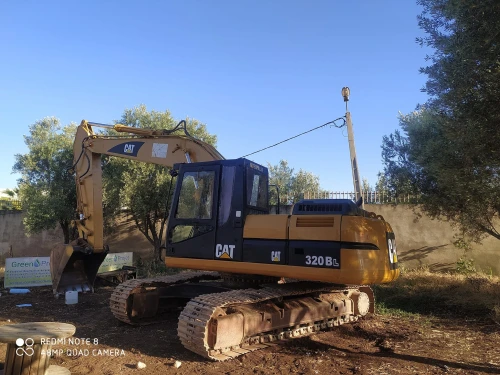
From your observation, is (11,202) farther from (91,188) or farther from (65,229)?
(91,188)

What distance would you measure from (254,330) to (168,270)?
845 cm

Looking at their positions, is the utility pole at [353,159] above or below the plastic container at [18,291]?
above

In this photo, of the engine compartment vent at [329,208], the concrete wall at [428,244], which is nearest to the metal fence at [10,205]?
the concrete wall at [428,244]

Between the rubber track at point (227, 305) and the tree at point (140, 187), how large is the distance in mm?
8507

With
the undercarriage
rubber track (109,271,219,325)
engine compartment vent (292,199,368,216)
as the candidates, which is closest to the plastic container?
rubber track (109,271,219,325)

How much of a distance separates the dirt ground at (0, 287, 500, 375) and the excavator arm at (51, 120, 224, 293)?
4.14 ft

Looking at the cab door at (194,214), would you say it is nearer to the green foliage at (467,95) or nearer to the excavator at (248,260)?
the excavator at (248,260)

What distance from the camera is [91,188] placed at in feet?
31.5

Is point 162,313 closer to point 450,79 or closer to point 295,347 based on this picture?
point 295,347

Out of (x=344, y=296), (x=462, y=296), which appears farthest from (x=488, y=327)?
(x=344, y=296)

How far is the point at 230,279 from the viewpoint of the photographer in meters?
7.43

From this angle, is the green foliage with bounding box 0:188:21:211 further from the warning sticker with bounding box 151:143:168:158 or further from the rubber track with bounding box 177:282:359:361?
the rubber track with bounding box 177:282:359:361

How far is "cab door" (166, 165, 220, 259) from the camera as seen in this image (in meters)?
6.73

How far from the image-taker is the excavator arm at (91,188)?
882 cm
